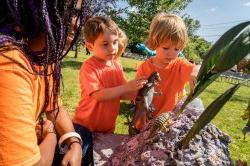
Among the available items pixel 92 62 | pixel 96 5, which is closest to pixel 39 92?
pixel 96 5

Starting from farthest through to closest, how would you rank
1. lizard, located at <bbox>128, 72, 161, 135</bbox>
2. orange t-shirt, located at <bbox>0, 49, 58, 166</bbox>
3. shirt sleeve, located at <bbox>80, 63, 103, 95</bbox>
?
shirt sleeve, located at <bbox>80, 63, 103, 95</bbox> → lizard, located at <bbox>128, 72, 161, 135</bbox> → orange t-shirt, located at <bbox>0, 49, 58, 166</bbox>

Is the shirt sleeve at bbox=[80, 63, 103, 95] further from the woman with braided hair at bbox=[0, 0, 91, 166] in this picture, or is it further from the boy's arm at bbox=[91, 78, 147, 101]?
the woman with braided hair at bbox=[0, 0, 91, 166]

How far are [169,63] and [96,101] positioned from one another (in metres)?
0.70

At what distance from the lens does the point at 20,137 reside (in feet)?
5.02

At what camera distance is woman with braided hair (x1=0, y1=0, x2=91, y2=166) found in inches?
59.4

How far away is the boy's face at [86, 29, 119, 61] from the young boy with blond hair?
325 millimetres

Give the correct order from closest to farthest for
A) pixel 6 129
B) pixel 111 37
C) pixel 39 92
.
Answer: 1. pixel 6 129
2. pixel 39 92
3. pixel 111 37

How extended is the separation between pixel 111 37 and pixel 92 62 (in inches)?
10.0

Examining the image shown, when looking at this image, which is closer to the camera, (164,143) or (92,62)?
(164,143)

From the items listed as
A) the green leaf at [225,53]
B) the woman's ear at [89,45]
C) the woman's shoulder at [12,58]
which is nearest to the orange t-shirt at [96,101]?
the woman's ear at [89,45]

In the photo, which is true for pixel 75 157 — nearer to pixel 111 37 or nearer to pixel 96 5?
pixel 96 5

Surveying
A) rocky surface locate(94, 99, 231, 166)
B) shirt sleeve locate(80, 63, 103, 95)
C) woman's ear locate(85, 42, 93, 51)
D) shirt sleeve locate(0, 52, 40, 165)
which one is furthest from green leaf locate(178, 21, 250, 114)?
woman's ear locate(85, 42, 93, 51)

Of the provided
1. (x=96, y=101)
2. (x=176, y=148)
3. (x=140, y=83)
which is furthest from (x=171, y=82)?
(x=176, y=148)

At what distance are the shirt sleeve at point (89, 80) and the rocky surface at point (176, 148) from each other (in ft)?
2.50
